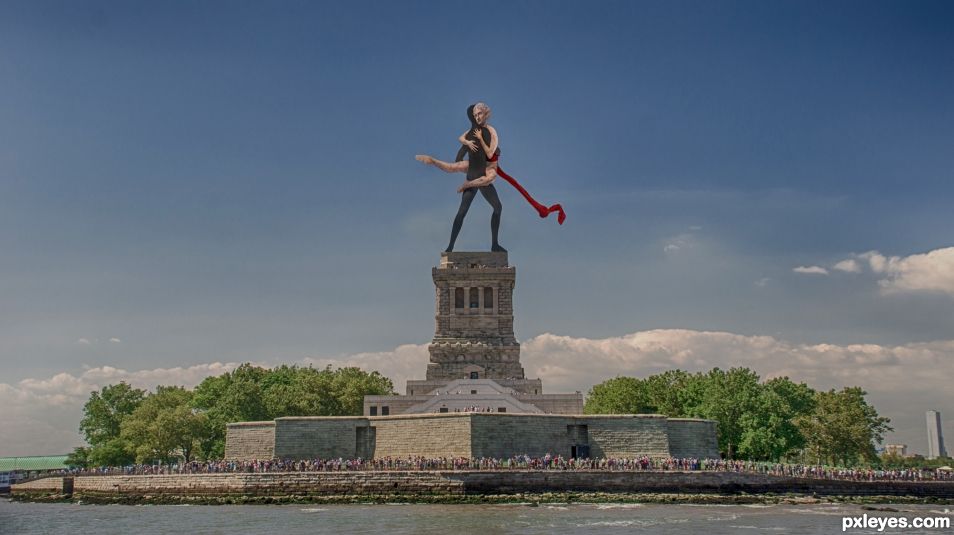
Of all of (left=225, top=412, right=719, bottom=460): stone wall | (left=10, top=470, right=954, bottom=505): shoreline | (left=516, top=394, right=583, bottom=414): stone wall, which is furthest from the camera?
(left=516, top=394, right=583, bottom=414): stone wall

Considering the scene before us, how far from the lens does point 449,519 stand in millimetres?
42031

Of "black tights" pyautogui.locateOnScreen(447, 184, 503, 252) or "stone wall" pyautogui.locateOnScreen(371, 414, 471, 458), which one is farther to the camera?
"black tights" pyautogui.locateOnScreen(447, 184, 503, 252)

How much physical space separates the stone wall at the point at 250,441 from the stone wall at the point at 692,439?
25.4m

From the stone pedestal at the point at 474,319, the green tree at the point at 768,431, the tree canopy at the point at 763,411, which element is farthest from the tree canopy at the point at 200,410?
the green tree at the point at 768,431

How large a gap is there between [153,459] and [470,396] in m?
27.0

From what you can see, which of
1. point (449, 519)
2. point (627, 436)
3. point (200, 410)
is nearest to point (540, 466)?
point (627, 436)

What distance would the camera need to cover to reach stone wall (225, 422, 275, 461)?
58.9 m

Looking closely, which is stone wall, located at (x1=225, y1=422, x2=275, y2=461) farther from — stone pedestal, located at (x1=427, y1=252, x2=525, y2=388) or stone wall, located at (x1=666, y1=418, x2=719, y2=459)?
stone wall, located at (x1=666, y1=418, x2=719, y2=459)

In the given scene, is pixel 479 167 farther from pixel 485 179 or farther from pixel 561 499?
pixel 561 499

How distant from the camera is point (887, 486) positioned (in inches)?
2142

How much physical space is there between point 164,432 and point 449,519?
121 ft

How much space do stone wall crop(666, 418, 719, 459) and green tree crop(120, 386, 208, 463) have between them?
3628 cm

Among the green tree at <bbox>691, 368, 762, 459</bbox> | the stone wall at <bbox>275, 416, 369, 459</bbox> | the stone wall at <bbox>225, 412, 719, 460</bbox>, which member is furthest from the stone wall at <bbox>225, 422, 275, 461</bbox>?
the green tree at <bbox>691, 368, 762, 459</bbox>

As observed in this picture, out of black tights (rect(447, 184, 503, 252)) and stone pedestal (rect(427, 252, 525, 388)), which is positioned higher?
black tights (rect(447, 184, 503, 252))
